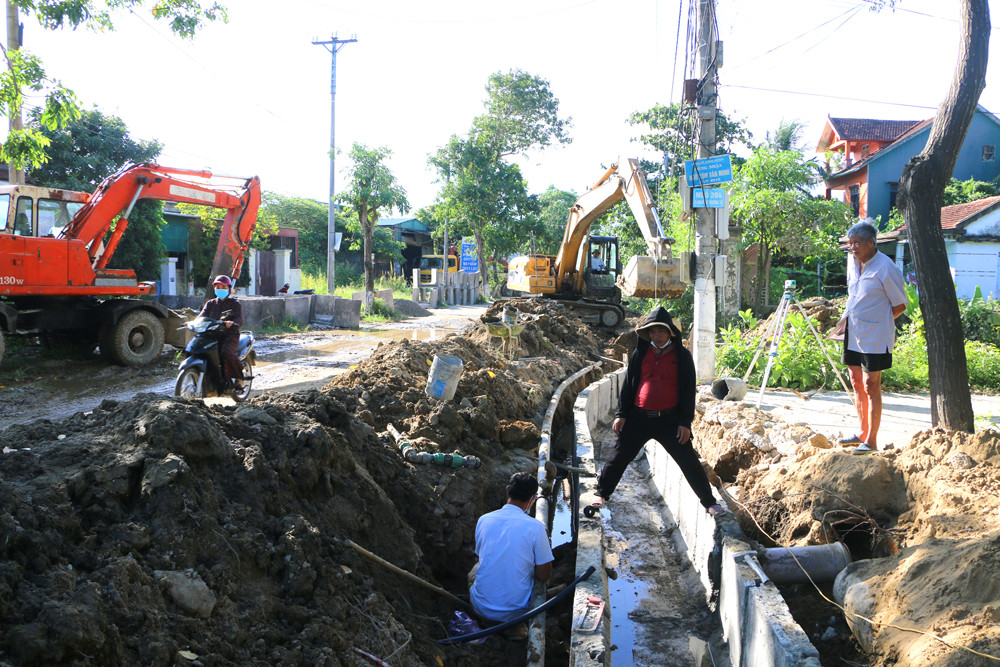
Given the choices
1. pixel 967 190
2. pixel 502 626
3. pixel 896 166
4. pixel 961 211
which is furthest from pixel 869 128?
pixel 502 626

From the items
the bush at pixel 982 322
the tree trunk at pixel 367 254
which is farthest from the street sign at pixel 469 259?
the bush at pixel 982 322

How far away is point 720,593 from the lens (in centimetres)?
475

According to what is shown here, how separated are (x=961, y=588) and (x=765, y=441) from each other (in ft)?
11.3

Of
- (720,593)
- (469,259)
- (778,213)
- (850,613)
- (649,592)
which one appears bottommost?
(649,592)

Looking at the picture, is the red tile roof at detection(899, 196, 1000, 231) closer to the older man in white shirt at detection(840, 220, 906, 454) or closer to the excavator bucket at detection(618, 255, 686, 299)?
the excavator bucket at detection(618, 255, 686, 299)

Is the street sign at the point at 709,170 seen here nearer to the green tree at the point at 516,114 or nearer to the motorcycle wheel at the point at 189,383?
the motorcycle wheel at the point at 189,383

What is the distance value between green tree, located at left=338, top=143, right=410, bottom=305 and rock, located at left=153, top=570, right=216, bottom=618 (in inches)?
860

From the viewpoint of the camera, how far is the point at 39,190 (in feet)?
35.9

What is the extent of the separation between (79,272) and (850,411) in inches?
460

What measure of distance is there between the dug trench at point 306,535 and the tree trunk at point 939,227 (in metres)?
0.64

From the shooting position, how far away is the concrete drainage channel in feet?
11.5

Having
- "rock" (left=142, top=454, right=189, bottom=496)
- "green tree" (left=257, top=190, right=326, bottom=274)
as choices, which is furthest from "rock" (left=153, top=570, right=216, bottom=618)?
"green tree" (left=257, top=190, right=326, bottom=274)

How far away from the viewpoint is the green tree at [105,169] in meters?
19.8

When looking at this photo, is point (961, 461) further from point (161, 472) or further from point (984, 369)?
point (984, 369)
